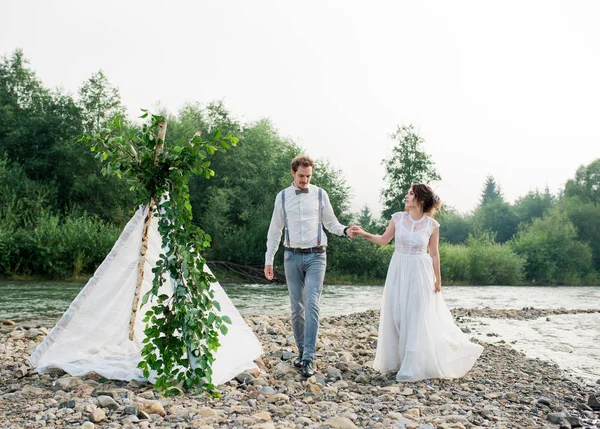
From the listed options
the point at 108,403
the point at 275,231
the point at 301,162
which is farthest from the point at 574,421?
the point at 108,403

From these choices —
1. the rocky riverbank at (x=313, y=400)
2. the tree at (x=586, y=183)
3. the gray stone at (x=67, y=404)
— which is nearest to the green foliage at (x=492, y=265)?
the tree at (x=586, y=183)

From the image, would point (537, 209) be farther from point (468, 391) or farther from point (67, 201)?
point (468, 391)

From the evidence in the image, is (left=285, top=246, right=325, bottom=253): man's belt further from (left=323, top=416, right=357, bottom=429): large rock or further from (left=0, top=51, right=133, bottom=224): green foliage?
(left=0, top=51, right=133, bottom=224): green foliage

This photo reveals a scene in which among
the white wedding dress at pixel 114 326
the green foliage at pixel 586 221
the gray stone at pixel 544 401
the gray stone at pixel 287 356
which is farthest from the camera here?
the green foliage at pixel 586 221

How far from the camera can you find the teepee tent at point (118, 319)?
6590mm

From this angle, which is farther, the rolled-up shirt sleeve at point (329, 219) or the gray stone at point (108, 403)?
the rolled-up shirt sleeve at point (329, 219)

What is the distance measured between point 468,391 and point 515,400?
51 cm

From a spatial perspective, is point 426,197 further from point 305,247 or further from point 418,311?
point 305,247

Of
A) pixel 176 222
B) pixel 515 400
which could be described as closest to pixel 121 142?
pixel 176 222

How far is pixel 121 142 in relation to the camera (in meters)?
6.13

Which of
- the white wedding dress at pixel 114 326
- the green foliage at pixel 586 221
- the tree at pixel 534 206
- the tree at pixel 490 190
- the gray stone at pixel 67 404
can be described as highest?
the tree at pixel 490 190

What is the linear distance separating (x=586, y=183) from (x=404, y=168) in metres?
35.5

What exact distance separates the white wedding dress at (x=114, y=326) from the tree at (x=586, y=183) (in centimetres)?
6669

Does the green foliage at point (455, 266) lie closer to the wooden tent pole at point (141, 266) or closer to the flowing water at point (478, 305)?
the flowing water at point (478, 305)
